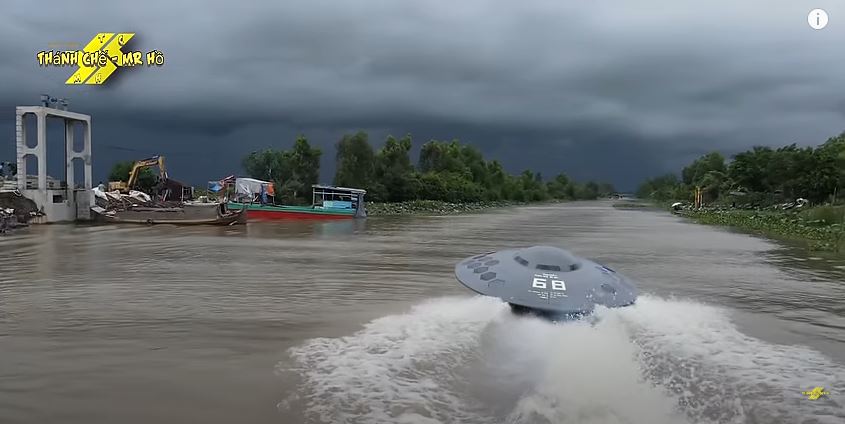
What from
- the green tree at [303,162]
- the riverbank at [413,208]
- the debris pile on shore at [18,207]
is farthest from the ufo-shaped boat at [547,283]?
the green tree at [303,162]

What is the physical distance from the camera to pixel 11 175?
38469mm

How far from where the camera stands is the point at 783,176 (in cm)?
4847

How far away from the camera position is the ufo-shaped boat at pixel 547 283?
20.9 ft

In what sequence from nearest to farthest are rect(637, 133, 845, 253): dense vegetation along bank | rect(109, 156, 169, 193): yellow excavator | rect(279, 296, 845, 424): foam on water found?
rect(279, 296, 845, 424): foam on water < rect(637, 133, 845, 253): dense vegetation along bank < rect(109, 156, 169, 193): yellow excavator

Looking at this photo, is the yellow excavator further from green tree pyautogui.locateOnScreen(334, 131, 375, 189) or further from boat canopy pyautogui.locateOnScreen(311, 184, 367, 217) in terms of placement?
green tree pyautogui.locateOnScreen(334, 131, 375, 189)

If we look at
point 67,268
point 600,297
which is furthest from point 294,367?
point 67,268

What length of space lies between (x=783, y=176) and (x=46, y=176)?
53.3 metres

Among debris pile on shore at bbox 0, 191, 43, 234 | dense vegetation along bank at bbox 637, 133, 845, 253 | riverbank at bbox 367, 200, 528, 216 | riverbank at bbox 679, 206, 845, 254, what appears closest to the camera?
riverbank at bbox 679, 206, 845, 254

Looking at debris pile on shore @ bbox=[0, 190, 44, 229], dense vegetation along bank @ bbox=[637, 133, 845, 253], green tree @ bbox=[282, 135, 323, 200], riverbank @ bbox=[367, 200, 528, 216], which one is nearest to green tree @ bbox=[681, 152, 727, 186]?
dense vegetation along bank @ bbox=[637, 133, 845, 253]

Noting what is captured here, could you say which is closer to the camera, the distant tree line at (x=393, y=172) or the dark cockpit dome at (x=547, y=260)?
the dark cockpit dome at (x=547, y=260)

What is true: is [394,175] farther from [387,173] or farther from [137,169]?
[137,169]

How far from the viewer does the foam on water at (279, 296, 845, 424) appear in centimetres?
487

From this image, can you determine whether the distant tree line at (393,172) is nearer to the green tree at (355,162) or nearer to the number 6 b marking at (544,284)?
the green tree at (355,162)

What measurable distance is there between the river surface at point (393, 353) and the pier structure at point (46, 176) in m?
25.7
